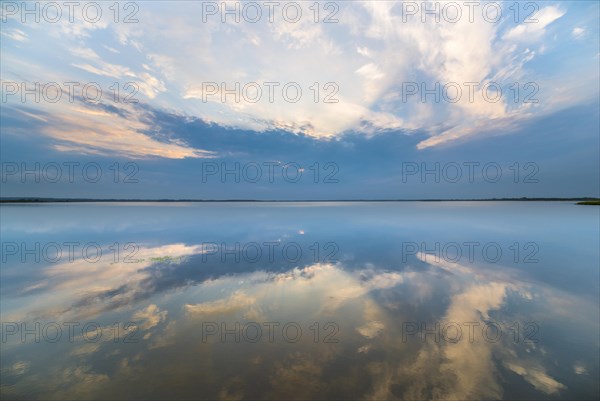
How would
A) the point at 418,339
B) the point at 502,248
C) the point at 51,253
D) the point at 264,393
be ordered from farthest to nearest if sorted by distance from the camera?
the point at 502,248 → the point at 51,253 → the point at 418,339 → the point at 264,393

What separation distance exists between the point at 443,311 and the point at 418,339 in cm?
290

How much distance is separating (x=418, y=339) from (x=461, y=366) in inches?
53.7

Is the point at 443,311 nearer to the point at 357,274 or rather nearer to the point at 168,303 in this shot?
the point at 357,274

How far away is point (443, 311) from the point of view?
997cm

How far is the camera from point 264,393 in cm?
547

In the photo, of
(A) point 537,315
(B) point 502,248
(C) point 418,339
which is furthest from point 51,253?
(B) point 502,248

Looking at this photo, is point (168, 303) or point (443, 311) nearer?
point (443, 311)

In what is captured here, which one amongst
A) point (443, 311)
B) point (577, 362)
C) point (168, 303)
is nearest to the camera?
point (577, 362)

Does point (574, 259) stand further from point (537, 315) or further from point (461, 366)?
point (461, 366)

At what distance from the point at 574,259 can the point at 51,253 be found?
40289 millimetres

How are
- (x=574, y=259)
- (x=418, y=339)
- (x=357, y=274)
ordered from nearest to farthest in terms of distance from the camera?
1. (x=418, y=339)
2. (x=357, y=274)
3. (x=574, y=259)

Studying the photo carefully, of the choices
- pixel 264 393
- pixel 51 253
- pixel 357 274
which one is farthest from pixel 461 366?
pixel 51 253

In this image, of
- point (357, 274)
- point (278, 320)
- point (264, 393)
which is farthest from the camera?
point (357, 274)

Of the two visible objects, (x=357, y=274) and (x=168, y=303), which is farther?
(x=357, y=274)
